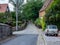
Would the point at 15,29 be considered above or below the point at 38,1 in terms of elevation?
below

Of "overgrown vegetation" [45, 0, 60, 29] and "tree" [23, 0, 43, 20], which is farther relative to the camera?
"tree" [23, 0, 43, 20]

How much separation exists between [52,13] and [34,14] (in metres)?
43.9

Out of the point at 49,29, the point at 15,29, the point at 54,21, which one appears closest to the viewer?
the point at 49,29

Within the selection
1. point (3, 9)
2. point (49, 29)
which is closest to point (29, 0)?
point (3, 9)

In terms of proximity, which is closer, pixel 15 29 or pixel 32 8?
pixel 15 29

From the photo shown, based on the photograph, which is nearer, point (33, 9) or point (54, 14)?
point (54, 14)

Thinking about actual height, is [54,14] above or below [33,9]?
below

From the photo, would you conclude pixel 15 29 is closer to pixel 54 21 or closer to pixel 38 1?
pixel 54 21

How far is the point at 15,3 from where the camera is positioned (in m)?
69.8

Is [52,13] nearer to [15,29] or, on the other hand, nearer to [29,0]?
[15,29]

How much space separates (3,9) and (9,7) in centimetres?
1234

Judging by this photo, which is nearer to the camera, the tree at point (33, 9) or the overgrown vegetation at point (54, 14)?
the overgrown vegetation at point (54, 14)

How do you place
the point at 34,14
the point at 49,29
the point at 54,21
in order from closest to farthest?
the point at 49,29
the point at 54,21
the point at 34,14

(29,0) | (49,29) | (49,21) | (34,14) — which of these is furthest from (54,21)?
(29,0)
